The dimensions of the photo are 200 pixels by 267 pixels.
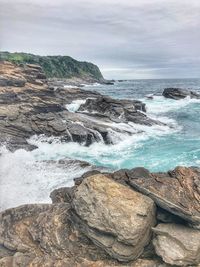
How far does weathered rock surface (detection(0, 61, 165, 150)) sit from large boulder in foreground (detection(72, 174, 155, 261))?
1732 centimetres

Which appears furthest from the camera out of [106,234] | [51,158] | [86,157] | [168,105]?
[168,105]

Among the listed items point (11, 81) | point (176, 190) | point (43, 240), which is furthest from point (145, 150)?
point (43, 240)

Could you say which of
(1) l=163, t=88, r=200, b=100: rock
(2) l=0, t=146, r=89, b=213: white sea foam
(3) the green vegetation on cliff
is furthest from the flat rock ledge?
(3) the green vegetation on cliff

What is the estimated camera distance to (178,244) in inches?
413

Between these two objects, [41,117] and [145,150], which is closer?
[145,150]

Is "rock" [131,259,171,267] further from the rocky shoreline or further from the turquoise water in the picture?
the turquoise water

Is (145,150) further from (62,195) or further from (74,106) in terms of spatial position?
(74,106)

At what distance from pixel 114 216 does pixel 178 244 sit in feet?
5.95

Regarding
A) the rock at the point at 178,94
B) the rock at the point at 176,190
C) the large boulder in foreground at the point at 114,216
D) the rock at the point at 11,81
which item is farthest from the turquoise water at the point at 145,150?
the rock at the point at 178,94

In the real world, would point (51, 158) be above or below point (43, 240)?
below

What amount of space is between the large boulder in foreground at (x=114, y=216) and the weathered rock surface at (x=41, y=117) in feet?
56.8

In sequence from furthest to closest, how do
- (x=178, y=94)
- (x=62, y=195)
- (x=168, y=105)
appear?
(x=178, y=94) → (x=168, y=105) → (x=62, y=195)

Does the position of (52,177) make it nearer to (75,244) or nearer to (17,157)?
(17,157)

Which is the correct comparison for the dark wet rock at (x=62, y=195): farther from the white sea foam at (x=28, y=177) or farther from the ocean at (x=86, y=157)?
the ocean at (x=86, y=157)
